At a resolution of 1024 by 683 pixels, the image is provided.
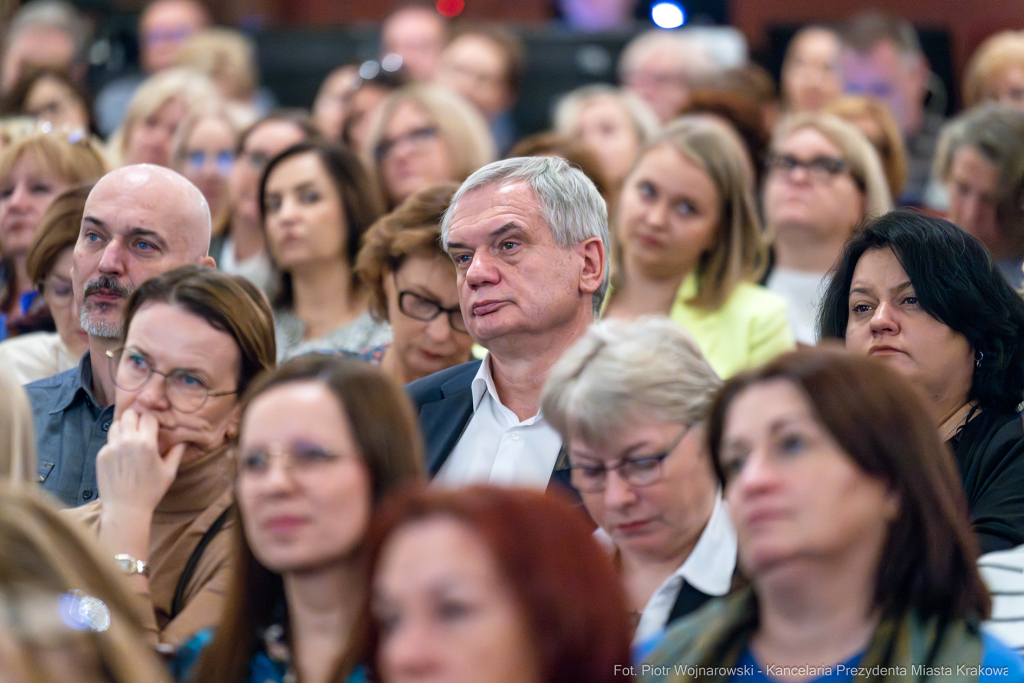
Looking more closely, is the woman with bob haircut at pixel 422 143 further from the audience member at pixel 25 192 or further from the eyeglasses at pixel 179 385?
the eyeglasses at pixel 179 385

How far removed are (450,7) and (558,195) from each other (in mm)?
6410

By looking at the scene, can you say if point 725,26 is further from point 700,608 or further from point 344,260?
point 700,608

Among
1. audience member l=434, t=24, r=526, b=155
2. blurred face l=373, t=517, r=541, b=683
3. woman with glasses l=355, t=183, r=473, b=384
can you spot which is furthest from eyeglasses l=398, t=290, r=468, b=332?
audience member l=434, t=24, r=526, b=155

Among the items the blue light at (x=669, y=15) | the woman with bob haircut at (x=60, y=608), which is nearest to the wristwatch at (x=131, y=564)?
the woman with bob haircut at (x=60, y=608)

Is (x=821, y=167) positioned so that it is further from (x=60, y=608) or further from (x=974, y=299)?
(x=60, y=608)

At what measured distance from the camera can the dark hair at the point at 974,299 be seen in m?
2.71

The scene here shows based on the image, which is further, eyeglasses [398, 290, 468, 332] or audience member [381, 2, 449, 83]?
audience member [381, 2, 449, 83]

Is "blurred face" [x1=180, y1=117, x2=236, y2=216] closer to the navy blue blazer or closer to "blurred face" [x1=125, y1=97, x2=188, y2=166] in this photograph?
"blurred face" [x1=125, y1=97, x2=188, y2=166]

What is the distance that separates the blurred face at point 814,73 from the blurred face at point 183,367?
4.49 metres

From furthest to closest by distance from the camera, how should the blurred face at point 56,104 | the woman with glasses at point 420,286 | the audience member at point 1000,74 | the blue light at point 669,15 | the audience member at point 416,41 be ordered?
the blue light at point 669,15 < the audience member at point 416,41 < the blurred face at point 56,104 < the audience member at point 1000,74 < the woman with glasses at point 420,286

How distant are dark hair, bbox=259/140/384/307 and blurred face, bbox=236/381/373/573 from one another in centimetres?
220

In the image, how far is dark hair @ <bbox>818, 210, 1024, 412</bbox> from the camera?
2.71 meters

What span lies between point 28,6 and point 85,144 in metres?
3.90

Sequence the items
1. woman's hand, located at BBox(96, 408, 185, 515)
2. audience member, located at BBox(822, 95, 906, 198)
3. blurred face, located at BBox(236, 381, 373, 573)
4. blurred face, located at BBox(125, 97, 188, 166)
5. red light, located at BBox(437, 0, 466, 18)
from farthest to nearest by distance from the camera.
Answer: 1. red light, located at BBox(437, 0, 466, 18)
2. blurred face, located at BBox(125, 97, 188, 166)
3. audience member, located at BBox(822, 95, 906, 198)
4. woman's hand, located at BBox(96, 408, 185, 515)
5. blurred face, located at BBox(236, 381, 373, 573)
